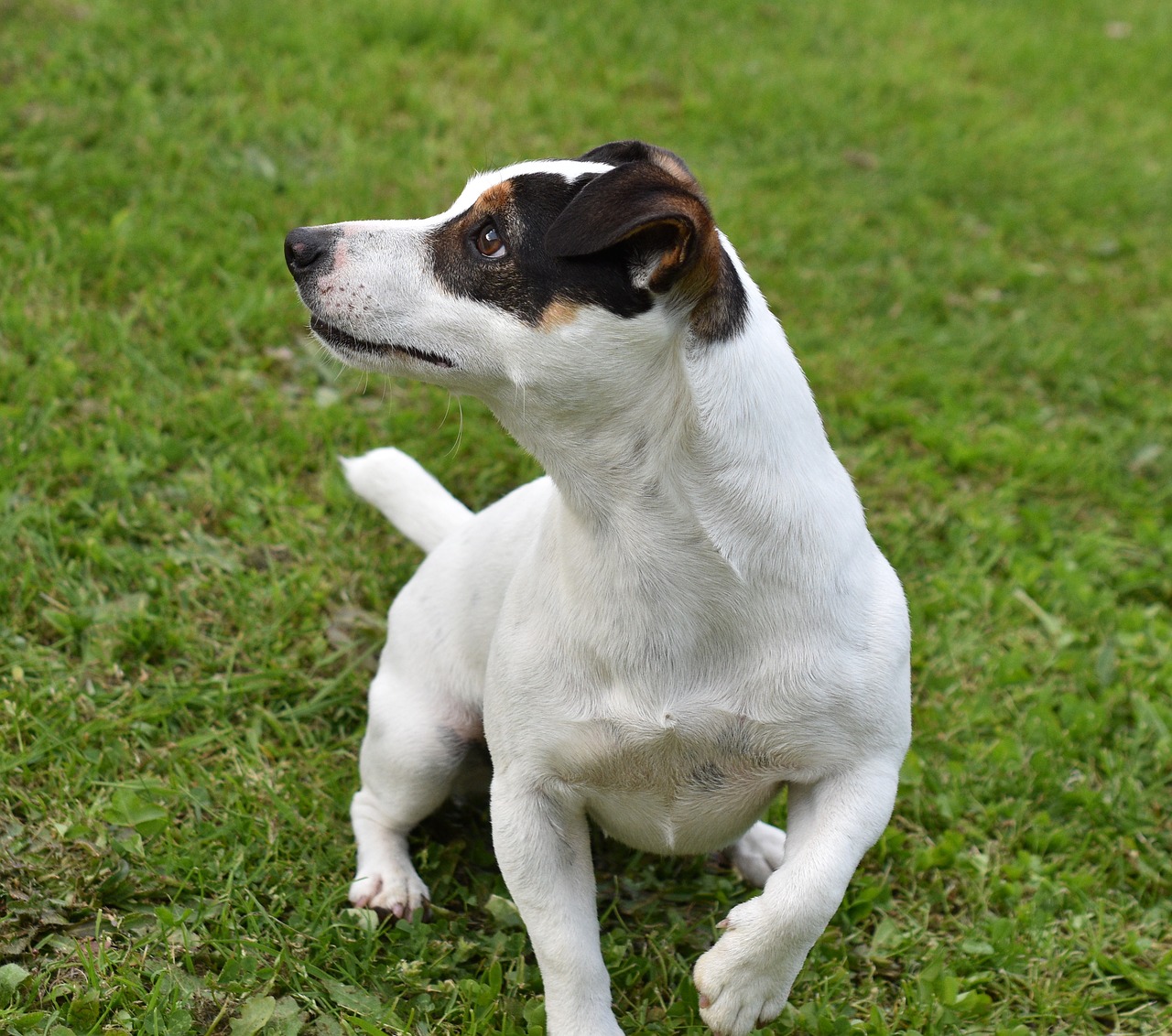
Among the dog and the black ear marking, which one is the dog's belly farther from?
the black ear marking

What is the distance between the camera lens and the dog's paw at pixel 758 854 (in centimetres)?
298

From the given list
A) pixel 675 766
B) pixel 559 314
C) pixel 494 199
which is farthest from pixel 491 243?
pixel 675 766

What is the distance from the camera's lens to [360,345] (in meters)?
2.29

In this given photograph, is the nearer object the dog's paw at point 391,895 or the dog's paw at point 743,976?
the dog's paw at point 743,976

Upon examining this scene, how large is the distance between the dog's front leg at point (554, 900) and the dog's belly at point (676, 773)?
8 cm

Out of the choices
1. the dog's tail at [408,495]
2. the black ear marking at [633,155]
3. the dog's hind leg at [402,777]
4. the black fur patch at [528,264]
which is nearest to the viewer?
the black fur patch at [528,264]

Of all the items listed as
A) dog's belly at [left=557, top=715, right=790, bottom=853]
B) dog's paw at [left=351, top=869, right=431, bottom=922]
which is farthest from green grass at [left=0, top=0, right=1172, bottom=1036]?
dog's belly at [left=557, top=715, right=790, bottom=853]

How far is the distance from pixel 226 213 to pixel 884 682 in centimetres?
379

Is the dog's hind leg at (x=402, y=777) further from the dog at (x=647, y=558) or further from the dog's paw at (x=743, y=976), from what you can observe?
the dog's paw at (x=743, y=976)

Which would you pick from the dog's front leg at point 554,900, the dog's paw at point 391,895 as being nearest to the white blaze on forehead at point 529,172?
the dog's front leg at point 554,900

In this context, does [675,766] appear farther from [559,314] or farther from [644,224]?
[644,224]

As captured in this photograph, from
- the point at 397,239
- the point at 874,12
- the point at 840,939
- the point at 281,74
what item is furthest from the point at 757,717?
the point at 874,12

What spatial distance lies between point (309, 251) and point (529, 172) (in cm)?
46

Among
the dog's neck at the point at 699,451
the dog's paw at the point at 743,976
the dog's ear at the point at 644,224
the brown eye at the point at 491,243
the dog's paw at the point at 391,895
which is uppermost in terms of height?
the dog's ear at the point at 644,224
